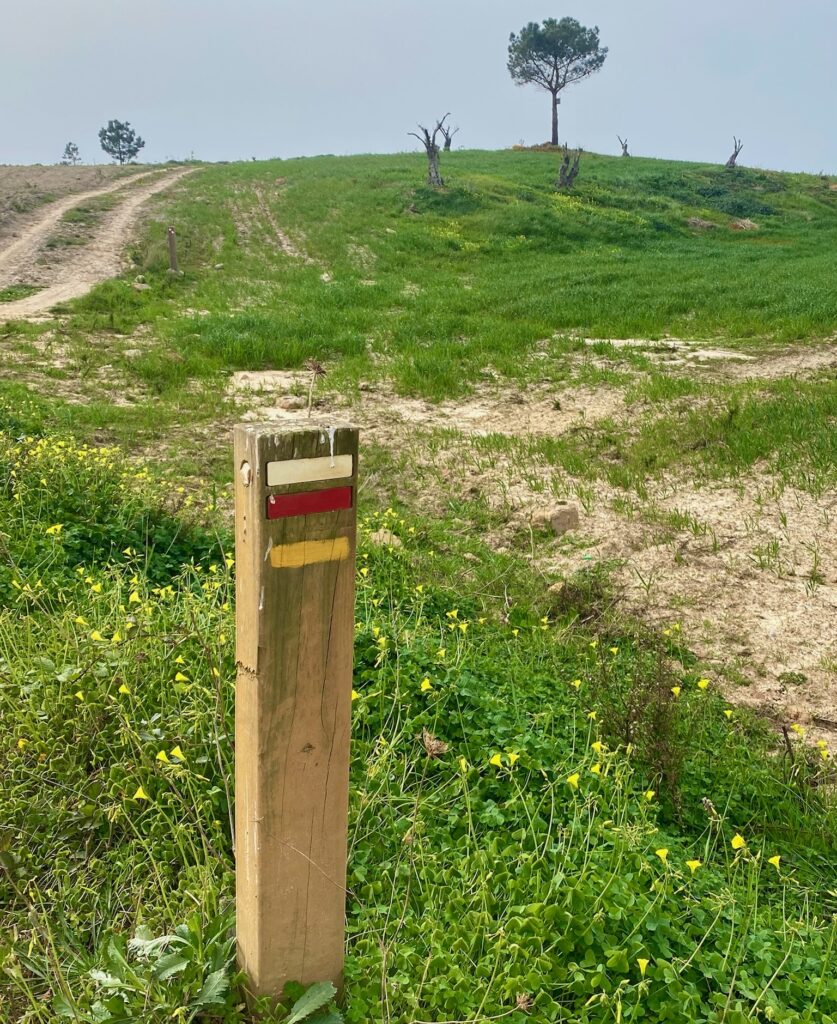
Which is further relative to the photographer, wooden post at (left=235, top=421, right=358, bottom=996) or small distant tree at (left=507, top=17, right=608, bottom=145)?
small distant tree at (left=507, top=17, right=608, bottom=145)

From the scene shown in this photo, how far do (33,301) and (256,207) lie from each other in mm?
15086

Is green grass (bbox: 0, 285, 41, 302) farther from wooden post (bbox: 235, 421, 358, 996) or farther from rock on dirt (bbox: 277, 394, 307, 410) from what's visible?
wooden post (bbox: 235, 421, 358, 996)

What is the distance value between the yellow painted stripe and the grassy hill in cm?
114

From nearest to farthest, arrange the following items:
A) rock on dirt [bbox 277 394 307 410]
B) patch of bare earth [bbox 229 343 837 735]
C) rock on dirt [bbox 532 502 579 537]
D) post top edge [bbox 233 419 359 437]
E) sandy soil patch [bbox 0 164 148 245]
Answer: post top edge [bbox 233 419 359 437]
patch of bare earth [bbox 229 343 837 735]
rock on dirt [bbox 532 502 579 537]
rock on dirt [bbox 277 394 307 410]
sandy soil patch [bbox 0 164 148 245]

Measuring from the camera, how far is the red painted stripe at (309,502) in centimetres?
157

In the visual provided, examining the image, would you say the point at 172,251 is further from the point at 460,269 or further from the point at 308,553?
the point at 308,553

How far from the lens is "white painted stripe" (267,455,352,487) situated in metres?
1.54

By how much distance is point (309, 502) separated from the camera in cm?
160


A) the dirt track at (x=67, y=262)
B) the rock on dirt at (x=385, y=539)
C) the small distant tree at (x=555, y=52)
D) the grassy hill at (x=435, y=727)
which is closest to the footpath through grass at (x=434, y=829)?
the grassy hill at (x=435, y=727)

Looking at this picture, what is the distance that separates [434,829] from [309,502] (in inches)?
64.3

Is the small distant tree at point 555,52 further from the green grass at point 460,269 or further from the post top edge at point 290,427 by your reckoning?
the post top edge at point 290,427

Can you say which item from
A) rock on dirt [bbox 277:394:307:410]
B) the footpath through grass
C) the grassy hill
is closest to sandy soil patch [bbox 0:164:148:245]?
the grassy hill

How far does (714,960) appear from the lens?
2.28m

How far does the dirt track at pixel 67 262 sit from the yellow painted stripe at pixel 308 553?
12.5m
